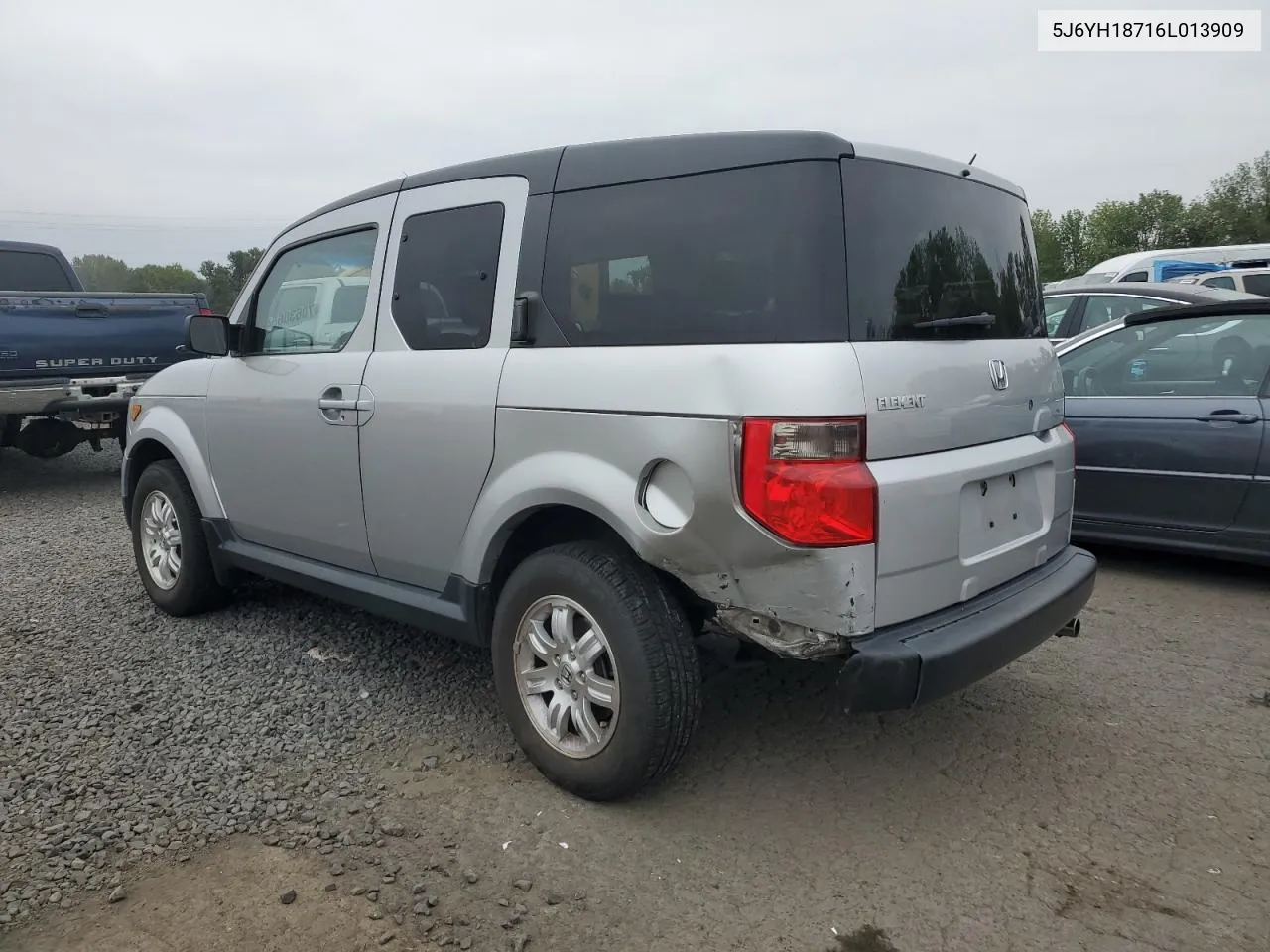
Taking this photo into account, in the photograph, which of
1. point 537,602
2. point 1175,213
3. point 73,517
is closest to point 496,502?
point 537,602

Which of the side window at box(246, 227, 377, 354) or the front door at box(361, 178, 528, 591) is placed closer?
the front door at box(361, 178, 528, 591)

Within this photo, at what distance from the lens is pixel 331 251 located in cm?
405

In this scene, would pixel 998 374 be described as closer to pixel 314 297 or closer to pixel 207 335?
pixel 314 297

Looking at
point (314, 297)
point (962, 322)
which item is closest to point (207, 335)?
point (314, 297)

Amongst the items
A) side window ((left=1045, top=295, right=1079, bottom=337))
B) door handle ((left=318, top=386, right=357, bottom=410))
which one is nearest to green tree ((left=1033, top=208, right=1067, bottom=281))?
side window ((left=1045, top=295, right=1079, bottom=337))

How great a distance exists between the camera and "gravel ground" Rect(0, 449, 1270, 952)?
2508 mm

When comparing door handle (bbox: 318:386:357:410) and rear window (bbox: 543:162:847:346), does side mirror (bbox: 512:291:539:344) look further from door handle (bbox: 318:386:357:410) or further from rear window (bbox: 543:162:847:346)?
door handle (bbox: 318:386:357:410)

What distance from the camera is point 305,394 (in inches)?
153

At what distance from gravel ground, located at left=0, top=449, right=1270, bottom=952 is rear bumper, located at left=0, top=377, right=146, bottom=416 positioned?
415 centimetres

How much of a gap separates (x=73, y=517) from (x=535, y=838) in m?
6.23

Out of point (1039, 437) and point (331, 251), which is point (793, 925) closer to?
point (1039, 437)

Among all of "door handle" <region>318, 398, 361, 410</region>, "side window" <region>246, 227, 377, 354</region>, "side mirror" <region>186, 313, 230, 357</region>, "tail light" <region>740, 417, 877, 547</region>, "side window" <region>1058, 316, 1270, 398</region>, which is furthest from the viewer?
"side window" <region>1058, 316, 1270, 398</region>

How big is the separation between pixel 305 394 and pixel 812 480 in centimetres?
229

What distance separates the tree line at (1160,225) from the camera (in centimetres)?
4772
